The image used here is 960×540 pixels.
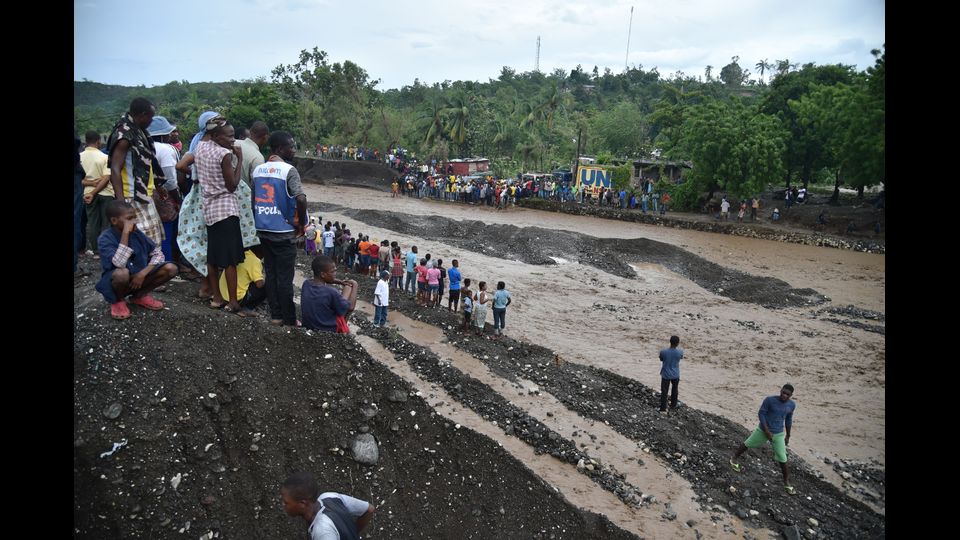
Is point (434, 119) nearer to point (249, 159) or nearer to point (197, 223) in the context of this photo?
point (249, 159)

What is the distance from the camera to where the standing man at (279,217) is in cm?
580

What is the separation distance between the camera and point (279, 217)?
5910 mm

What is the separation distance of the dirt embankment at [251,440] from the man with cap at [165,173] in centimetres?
76

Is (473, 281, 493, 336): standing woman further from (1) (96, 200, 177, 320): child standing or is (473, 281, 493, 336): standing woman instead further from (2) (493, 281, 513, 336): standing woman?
(1) (96, 200, 177, 320): child standing

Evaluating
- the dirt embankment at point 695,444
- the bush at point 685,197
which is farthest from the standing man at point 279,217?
the bush at point 685,197

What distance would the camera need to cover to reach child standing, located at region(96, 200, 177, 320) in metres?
4.95

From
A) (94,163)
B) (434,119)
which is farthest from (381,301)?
(434,119)

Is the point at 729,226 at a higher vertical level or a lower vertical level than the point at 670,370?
higher

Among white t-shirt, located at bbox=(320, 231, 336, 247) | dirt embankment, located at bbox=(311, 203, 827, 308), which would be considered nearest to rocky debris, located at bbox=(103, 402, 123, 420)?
white t-shirt, located at bbox=(320, 231, 336, 247)

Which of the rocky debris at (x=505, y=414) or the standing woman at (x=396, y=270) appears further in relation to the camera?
the standing woman at (x=396, y=270)

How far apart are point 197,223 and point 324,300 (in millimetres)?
1613

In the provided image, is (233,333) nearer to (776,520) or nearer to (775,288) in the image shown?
(776,520)

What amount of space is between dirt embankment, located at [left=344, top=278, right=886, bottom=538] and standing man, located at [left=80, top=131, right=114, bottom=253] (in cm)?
510

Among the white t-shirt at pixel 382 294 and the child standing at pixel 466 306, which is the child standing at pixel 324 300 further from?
the child standing at pixel 466 306
